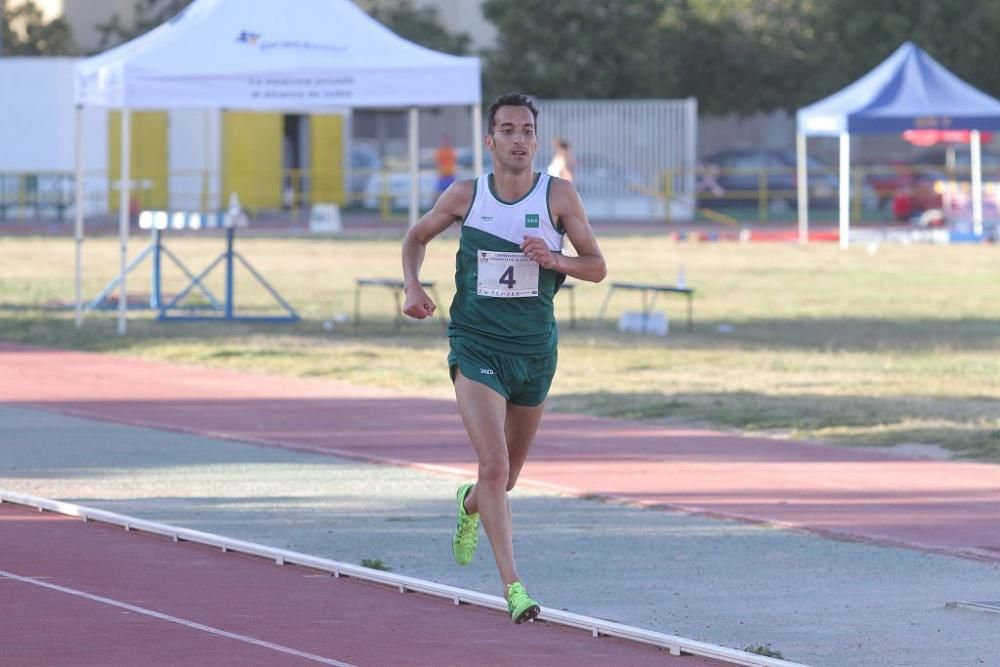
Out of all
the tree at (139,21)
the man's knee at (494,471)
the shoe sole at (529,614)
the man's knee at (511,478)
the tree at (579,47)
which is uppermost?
the tree at (139,21)

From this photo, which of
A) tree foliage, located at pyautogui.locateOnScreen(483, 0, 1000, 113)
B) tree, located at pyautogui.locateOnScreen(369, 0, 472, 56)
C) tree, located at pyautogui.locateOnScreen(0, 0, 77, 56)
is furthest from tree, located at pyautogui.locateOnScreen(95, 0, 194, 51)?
tree foliage, located at pyautogui.locateOnScreen(483, 0, 1000, 113)

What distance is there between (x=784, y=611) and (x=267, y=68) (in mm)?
12921

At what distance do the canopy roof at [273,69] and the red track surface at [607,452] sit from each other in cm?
336

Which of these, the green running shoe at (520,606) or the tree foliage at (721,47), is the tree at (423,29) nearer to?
the tree foliage at (721,47)

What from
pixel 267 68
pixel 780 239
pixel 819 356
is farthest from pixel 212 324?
pixel 780 239

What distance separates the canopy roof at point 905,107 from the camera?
113ft

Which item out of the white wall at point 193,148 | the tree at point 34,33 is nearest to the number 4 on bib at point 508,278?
the white wall at point 193,148

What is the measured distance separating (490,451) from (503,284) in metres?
0.64

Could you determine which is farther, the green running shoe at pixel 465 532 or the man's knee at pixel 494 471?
the green running shoe at pixel 465 532

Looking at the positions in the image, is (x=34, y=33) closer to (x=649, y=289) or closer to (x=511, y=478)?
(x=649, y=289)

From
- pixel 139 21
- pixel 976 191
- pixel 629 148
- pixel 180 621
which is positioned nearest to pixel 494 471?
pixel 180 621

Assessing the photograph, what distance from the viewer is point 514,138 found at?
721 cm

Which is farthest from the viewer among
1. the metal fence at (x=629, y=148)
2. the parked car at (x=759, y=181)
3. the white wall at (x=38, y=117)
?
the parked car at (x=759, y=181)

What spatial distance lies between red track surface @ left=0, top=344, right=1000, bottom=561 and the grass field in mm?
782
